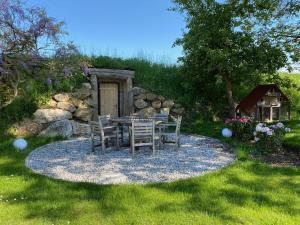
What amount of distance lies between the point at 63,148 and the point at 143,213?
4439 millimetres

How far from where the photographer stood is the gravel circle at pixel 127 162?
5078mm

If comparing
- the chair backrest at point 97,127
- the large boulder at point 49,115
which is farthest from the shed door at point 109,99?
the chair backrest at point 97,127

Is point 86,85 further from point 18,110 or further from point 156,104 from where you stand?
point 156,104

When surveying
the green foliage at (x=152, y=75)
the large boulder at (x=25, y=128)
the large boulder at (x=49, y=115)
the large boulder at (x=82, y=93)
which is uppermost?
the green foliage at (x=152, y=75)

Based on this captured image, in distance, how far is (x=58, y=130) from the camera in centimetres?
900

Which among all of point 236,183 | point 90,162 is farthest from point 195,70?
point 236,183

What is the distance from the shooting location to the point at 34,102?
9492mm

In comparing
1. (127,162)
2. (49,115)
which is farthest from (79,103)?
(127,162)

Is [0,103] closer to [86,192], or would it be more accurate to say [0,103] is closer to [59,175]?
[59,175]

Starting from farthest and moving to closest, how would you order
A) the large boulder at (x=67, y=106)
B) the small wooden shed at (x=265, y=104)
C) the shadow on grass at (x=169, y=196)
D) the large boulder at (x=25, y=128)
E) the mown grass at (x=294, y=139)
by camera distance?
the small wooden shed at (x=265, y=104)
the large boulder at (x=67, y=106)
the large boulder at (x=25, y=128)
the mown grass at (x=294, y=139)
the shadow on grass at (x=169, y=196)

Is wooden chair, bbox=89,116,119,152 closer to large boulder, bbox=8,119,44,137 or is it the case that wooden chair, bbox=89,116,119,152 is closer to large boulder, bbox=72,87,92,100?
large boulder, bbox=8,119,44,137

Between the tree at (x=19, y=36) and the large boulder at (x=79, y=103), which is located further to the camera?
the large boulder at (x=79, y=103)

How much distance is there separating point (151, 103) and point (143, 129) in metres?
5.10

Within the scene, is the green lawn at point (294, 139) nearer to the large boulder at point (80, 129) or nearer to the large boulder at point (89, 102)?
the large boulder at point (80, 129)
